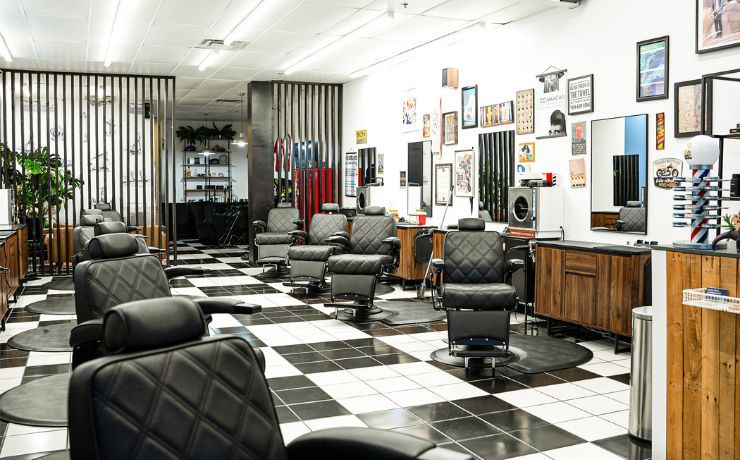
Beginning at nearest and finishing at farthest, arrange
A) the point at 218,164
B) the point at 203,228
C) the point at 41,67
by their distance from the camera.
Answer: the point at 41,67
the point at 203,228
the point at 218,164

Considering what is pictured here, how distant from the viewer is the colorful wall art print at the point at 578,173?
6145mm

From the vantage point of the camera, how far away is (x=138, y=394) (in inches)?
61.8

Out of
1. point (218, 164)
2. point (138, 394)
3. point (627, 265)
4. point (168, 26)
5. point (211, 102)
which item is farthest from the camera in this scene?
point (218, 164)

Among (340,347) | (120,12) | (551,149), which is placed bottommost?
(340,347)

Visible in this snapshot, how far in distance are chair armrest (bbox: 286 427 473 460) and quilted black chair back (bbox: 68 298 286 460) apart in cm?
8

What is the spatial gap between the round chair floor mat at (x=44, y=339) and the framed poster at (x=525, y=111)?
447 cm

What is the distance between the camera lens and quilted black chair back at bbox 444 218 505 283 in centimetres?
532

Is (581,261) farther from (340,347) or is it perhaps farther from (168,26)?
(168,26)

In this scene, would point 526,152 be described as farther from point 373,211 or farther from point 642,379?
point 642,379

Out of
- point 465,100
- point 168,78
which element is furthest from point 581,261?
point 168,78

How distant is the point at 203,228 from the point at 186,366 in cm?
1316

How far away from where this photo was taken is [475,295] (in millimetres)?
4867

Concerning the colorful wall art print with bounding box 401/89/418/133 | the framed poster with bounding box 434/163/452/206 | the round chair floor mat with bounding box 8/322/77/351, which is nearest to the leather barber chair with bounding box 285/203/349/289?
the framed poster with bounding box 434/163/452/206

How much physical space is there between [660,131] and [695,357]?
9.27 feet
